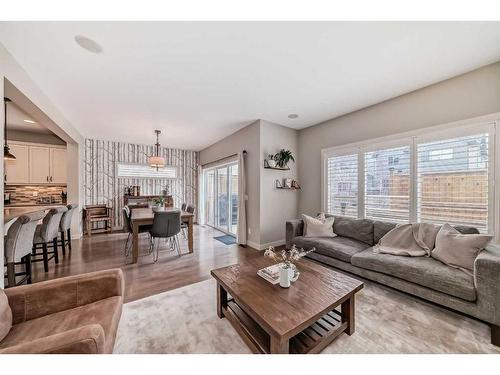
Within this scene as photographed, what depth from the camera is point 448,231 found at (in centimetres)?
215

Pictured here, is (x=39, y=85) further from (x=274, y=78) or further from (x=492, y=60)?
(x=492, y=60)

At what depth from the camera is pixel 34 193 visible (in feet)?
16.2

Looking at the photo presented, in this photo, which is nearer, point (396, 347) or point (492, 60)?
point (396, 347)

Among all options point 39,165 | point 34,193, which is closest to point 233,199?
point 39,165

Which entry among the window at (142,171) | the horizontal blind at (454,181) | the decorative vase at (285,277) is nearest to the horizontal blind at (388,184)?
the horizontal blind at (454,181)

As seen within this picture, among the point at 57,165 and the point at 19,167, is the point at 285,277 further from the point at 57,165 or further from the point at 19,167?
the point at 19,167

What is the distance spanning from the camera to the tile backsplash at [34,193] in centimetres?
473

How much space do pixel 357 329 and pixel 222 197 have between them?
4588mm

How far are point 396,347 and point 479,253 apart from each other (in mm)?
1263

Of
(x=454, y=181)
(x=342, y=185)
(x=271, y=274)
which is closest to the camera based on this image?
(x=271, y=274)

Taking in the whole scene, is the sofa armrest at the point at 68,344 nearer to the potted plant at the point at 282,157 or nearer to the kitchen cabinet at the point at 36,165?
the potted plant at the point at 282,157

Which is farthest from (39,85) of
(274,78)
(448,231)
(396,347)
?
(448,231)

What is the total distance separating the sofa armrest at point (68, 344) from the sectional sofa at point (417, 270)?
8.32 feet
